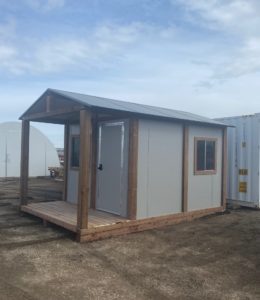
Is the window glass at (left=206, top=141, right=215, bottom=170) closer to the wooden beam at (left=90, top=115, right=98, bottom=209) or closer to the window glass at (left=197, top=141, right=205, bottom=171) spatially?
the window glass at (left=197, top=141, right=205, bottom=171)

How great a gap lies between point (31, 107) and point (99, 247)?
409 centimetres

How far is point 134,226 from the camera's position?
7508 millimetres

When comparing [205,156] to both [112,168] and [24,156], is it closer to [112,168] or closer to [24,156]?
[112,168]

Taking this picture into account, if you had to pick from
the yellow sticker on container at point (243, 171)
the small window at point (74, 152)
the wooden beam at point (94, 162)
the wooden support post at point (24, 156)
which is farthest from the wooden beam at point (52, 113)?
the yellow sticker on container at point (243, 171)

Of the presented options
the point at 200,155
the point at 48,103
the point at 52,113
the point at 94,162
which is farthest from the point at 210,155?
the point at 48,103

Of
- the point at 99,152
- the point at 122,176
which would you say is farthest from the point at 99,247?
the point at 99,152

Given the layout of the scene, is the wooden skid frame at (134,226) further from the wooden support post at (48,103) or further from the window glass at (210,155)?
the wooden support post at (48,103)

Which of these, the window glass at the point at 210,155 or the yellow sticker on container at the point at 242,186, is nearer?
the window glass at the point at 210,155

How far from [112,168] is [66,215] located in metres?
1.47

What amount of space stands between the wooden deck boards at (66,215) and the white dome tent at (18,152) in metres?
12.2

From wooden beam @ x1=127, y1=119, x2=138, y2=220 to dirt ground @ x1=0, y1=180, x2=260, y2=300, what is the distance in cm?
58

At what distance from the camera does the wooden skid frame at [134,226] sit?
22.0ft

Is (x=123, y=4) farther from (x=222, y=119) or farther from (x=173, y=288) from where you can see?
(x=173, y=288)

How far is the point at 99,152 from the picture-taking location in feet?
28.8
